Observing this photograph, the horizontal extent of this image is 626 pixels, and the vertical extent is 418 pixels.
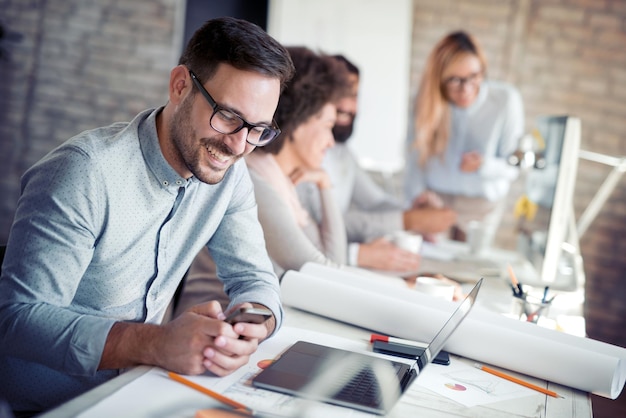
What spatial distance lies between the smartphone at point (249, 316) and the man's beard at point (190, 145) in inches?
11.0

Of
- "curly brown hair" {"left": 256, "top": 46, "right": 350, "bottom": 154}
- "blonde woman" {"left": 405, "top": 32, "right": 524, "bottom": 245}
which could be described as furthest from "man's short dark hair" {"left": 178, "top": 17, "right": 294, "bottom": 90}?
"blonde woman" {"left": 405, "top": 32, "right": 524, "bottom": 245}

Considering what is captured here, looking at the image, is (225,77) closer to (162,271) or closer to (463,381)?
(162,271)

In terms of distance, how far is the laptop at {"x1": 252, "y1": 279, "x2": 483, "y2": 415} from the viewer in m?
0.98

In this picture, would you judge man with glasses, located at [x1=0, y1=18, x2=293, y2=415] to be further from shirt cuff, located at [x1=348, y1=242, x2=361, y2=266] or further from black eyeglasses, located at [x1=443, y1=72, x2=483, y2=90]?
black eyeglasses, located at [x1=443, y1=72, x2=483, y2=90]

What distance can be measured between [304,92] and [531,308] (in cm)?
104

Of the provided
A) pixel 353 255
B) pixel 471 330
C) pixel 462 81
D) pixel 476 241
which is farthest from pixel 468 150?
pixel 471 330

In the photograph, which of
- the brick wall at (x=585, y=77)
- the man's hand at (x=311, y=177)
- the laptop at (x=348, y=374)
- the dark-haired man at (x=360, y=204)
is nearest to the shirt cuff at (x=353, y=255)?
the dark-haired man at (x=360, y=204)

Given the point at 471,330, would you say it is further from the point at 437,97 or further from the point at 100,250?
the point at 437,97

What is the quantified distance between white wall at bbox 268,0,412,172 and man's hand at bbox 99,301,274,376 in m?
3.46

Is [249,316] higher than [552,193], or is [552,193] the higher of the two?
[552,193]

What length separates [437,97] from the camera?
3.55m

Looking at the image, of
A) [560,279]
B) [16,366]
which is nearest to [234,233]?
[16,366]

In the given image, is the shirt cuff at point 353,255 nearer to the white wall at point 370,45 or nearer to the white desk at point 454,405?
the white desk at point 454,405

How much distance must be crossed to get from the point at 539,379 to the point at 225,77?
80 cm
